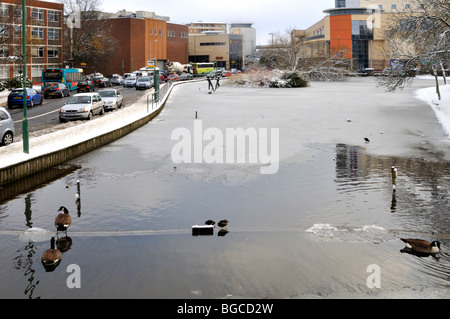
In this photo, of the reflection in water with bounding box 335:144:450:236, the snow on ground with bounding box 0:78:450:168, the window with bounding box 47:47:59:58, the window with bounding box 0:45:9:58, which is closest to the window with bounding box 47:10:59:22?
the window with bounding box 47:47:59:58

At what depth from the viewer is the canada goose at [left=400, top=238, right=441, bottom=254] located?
32.4 feet

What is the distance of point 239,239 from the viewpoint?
35.9 ft

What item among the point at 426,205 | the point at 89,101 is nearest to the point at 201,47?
the point at 89,101

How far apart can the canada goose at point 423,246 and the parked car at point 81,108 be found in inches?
970

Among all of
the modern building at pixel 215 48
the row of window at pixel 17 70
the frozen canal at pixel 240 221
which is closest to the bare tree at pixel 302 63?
the row of window at pixel 17 70

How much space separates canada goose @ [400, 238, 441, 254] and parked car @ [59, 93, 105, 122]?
24628 mm

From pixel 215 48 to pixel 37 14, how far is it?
7917 cm

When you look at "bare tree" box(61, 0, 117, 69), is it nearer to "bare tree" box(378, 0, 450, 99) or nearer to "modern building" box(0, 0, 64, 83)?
"modern building" box(0, 0, 64, 83)

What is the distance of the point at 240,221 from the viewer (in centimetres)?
1224

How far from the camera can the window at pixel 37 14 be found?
268 ft

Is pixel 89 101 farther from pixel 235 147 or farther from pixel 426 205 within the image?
pixel 426 205

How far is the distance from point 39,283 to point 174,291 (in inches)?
87.8

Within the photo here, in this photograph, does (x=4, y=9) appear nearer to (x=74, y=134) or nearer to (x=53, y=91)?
(x=53, y=91)

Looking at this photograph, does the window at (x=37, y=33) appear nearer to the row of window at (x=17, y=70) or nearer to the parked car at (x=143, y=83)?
the row of window at (x=17, y=70)
